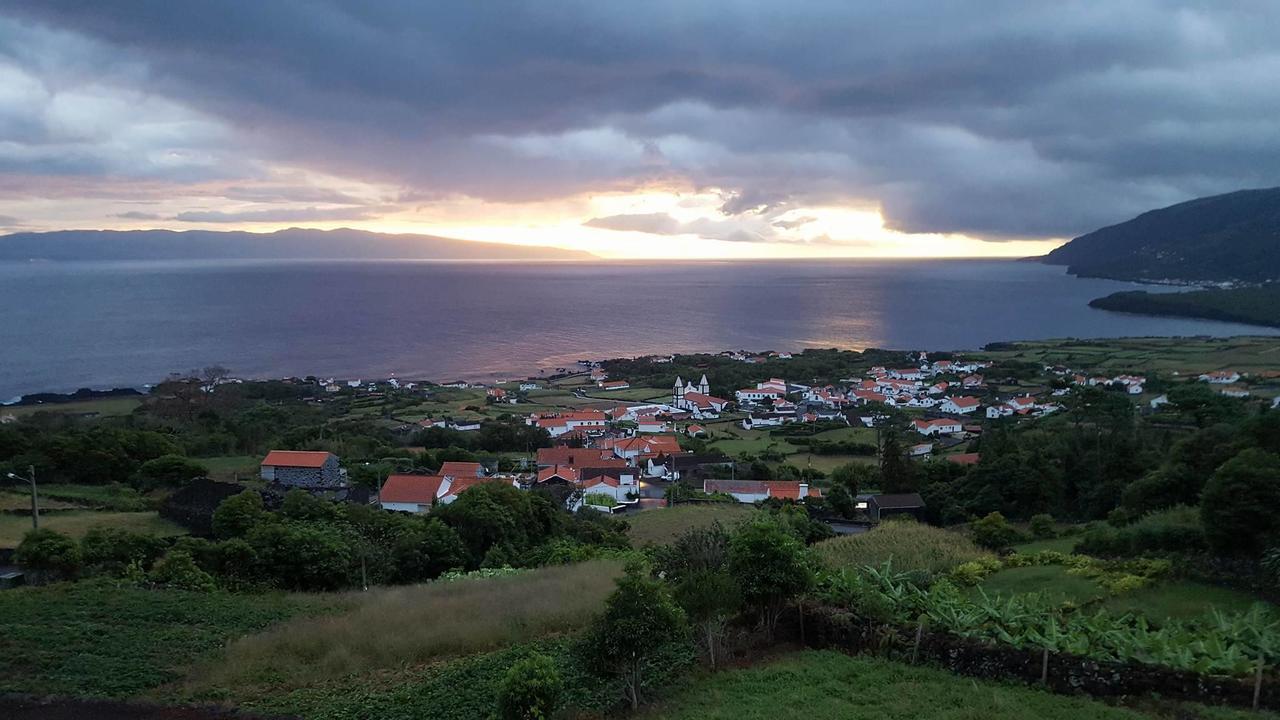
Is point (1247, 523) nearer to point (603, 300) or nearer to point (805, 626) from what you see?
point (805, 626)

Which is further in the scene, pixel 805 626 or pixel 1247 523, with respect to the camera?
pixel 1247 523

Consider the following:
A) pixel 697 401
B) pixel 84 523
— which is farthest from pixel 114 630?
pixel 697 401

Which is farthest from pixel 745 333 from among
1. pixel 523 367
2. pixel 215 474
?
pixel 215 474

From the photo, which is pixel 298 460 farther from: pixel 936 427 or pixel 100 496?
pixel 936 427

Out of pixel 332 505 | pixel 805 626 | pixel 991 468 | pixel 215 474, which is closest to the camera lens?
pixel 805 626

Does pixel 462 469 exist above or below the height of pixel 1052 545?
below

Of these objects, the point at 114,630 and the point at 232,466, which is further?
the point at 232,466

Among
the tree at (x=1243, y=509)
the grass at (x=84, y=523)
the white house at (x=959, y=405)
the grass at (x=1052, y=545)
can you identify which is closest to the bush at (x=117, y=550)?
the grass at (x=84, y=523)

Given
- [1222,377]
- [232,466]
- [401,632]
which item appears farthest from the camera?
[1222,377]
